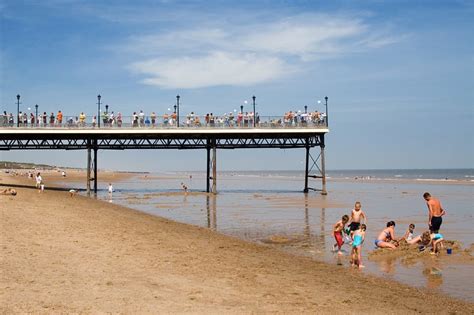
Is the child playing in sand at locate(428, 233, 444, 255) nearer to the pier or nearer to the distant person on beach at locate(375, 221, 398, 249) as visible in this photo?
the distant person on beach at locate(375, 221, 398, 249)

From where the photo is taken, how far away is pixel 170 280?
8.34 meters

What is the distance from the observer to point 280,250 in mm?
13148

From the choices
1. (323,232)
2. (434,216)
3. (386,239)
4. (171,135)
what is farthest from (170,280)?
(171,135)

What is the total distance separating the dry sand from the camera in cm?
690

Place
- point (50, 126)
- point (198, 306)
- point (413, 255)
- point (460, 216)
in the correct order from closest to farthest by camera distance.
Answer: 1. point (198, 306)
2. point (413, 255)
3. point (460, 216)
4. point (50, 126)

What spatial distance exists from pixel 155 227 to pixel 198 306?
384 inches

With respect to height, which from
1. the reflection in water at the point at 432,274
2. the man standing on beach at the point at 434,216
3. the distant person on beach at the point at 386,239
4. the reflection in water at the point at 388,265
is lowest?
the reflection in water at the point at 388,265

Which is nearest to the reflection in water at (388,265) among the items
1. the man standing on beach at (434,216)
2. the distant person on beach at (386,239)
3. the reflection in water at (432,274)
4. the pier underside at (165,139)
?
the reflection in water at (432,274)

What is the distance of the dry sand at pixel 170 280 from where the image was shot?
6.90 meters

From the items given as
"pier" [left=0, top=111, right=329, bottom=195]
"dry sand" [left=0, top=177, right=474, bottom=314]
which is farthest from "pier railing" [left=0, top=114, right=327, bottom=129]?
"dry sand" [left=0, top=177, right=474, bottom=314]

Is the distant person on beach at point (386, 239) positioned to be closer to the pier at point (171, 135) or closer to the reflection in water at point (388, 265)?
the reflection in water at point (388, 265)

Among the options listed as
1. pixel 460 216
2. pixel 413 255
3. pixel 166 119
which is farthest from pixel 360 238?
pixel 166 119

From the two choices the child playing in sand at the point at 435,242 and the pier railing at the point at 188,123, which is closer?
the child playing in sand at the point at 435,242

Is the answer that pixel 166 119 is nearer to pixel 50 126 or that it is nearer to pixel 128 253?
pixel 50 126
